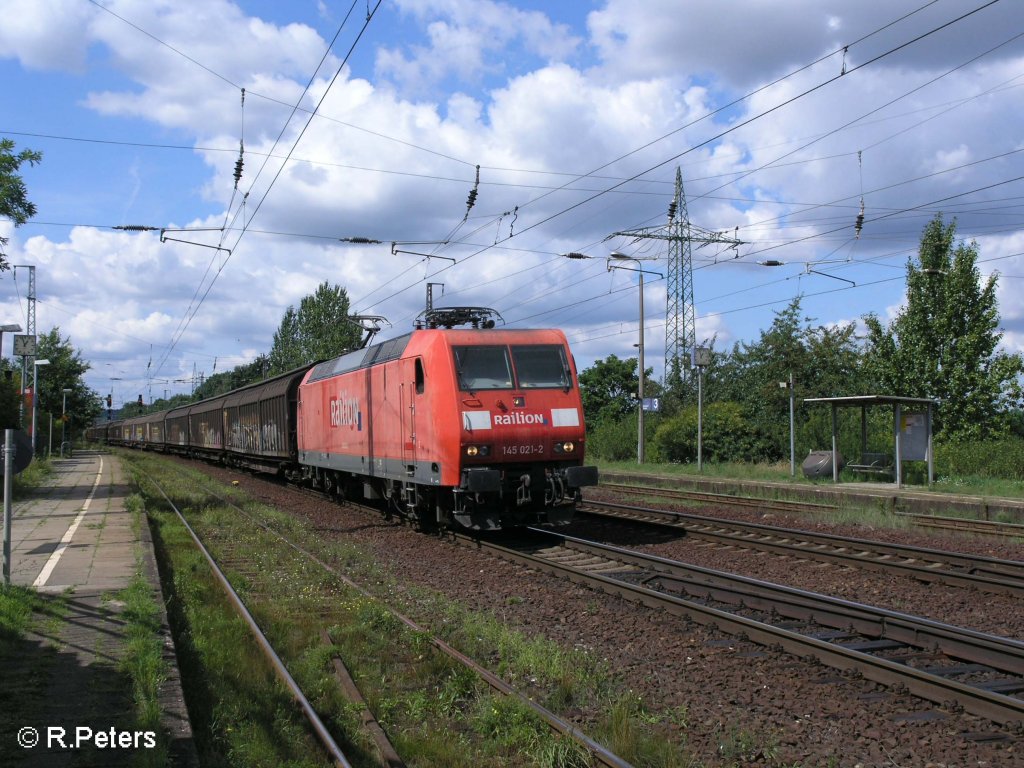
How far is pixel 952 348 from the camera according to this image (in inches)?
974

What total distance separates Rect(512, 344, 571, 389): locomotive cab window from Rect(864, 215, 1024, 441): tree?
15.2m

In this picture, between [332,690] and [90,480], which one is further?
[90,480]

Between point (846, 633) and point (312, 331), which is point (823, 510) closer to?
point (846, 633)

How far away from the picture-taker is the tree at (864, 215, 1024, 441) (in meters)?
24.4

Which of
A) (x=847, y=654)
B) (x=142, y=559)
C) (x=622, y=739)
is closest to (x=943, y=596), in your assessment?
(x=847, y=654)

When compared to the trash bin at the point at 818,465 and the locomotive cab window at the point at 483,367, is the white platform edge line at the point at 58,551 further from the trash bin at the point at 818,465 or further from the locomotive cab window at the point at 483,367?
the trash bin at the point at 818,465

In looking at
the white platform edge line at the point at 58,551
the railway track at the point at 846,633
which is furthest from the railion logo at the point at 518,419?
the white platform edge line at the point at 58,551

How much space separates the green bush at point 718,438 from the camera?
99.1 feet

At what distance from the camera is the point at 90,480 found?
1105 inches

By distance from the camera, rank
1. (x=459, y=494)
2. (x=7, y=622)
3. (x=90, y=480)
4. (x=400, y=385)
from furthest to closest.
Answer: (x=90, y=480) → (x=400, y=385) → (x=459, y=494) → (x=7, y=622)

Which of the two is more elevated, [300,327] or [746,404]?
[300,327]

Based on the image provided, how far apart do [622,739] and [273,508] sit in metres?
15.3

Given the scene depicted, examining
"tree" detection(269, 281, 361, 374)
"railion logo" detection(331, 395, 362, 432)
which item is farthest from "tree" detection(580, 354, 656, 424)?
"railion logo" detection(331, 395, 362, 432)

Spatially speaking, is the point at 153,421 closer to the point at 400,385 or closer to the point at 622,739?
the point at 400,385
